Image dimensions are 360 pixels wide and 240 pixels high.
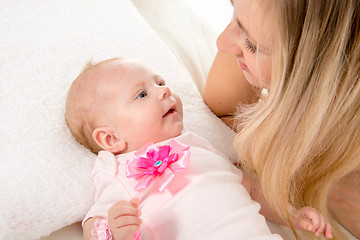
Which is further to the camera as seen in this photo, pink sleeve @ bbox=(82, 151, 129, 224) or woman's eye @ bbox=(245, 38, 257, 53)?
pink sleeve @ bbox=(82, 151, 129, 224)

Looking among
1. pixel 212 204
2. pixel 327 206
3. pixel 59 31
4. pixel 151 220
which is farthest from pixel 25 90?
pixel 327 206

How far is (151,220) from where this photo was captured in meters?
0.98

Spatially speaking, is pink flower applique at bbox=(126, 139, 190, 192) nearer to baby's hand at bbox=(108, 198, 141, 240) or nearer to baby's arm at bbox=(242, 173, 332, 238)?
baby's hand at bbox=(108, 198, 141, 240)

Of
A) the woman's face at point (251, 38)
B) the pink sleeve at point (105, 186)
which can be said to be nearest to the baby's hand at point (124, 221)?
the pink sleeve at point (105, 186)

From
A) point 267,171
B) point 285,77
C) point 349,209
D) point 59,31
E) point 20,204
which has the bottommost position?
point 349,209

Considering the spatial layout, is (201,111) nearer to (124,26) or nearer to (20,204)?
(124,26)

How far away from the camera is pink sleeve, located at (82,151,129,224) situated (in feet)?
3.36

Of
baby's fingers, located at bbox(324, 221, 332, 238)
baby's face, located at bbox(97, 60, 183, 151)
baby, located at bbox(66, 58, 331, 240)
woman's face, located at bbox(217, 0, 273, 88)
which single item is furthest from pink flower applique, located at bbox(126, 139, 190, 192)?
baby's fingers, located at bbox(324, 221, 332, 238)

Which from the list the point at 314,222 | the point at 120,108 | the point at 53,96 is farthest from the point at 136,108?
the point at 314,222

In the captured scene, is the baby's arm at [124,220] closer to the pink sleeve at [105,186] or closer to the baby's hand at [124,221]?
the baby's hand at [124,221]

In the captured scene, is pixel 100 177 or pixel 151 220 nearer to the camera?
pixel 151 220

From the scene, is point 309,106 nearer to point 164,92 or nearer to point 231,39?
point 231,39

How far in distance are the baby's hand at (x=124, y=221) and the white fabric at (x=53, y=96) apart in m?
0.25

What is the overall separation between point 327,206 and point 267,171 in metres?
0.32
